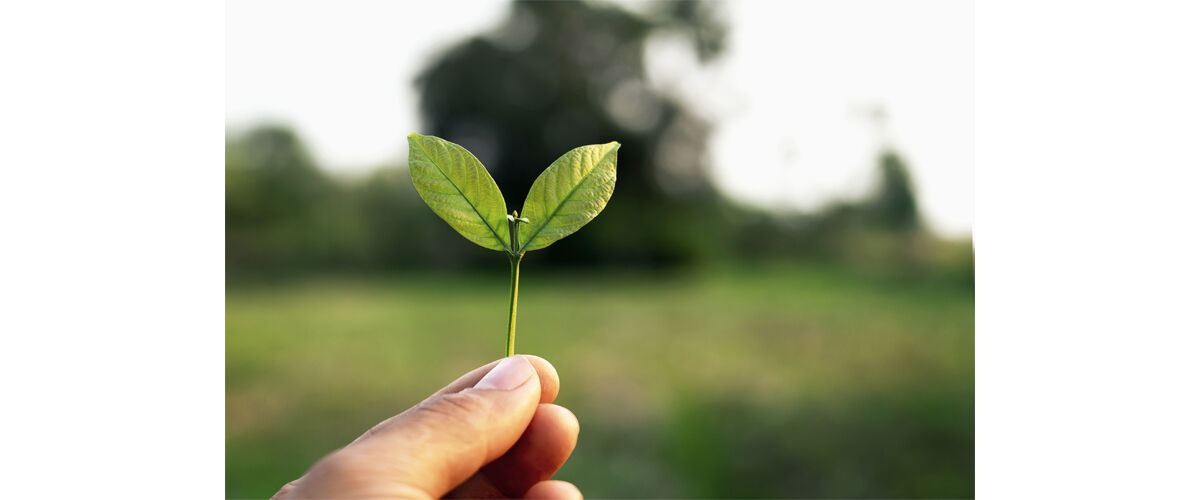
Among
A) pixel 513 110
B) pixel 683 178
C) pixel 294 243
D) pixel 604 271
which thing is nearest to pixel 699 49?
pixel 683 178

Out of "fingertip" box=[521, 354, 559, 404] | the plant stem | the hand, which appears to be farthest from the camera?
"fingertip" box=[521, 354, 559, 404]

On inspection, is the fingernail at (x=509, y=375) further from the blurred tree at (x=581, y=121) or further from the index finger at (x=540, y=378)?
the blurred tree at (x=581, y=121)

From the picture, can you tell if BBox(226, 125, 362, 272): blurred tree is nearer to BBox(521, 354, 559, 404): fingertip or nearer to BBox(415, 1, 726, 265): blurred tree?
BBox(415, 1, 726, 265): blurred tree

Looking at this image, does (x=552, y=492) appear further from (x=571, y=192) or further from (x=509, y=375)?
(x=571, y=192)

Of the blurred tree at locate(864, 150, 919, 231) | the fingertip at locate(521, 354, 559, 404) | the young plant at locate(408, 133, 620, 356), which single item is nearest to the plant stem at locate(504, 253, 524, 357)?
the young plant at locate(408, 133, 620, 356)

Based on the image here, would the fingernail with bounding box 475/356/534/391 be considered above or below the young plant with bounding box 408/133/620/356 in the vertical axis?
below

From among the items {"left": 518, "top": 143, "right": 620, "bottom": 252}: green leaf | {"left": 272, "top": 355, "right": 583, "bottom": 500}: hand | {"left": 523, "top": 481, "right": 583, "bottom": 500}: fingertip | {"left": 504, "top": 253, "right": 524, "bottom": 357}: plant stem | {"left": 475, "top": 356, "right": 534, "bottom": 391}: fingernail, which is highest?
{"left": 518, "top": 143, "right": 620, "bottom": 252}: green leaf

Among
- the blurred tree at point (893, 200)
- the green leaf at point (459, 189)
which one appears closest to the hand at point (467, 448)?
the green leaf at point (459, 189)
